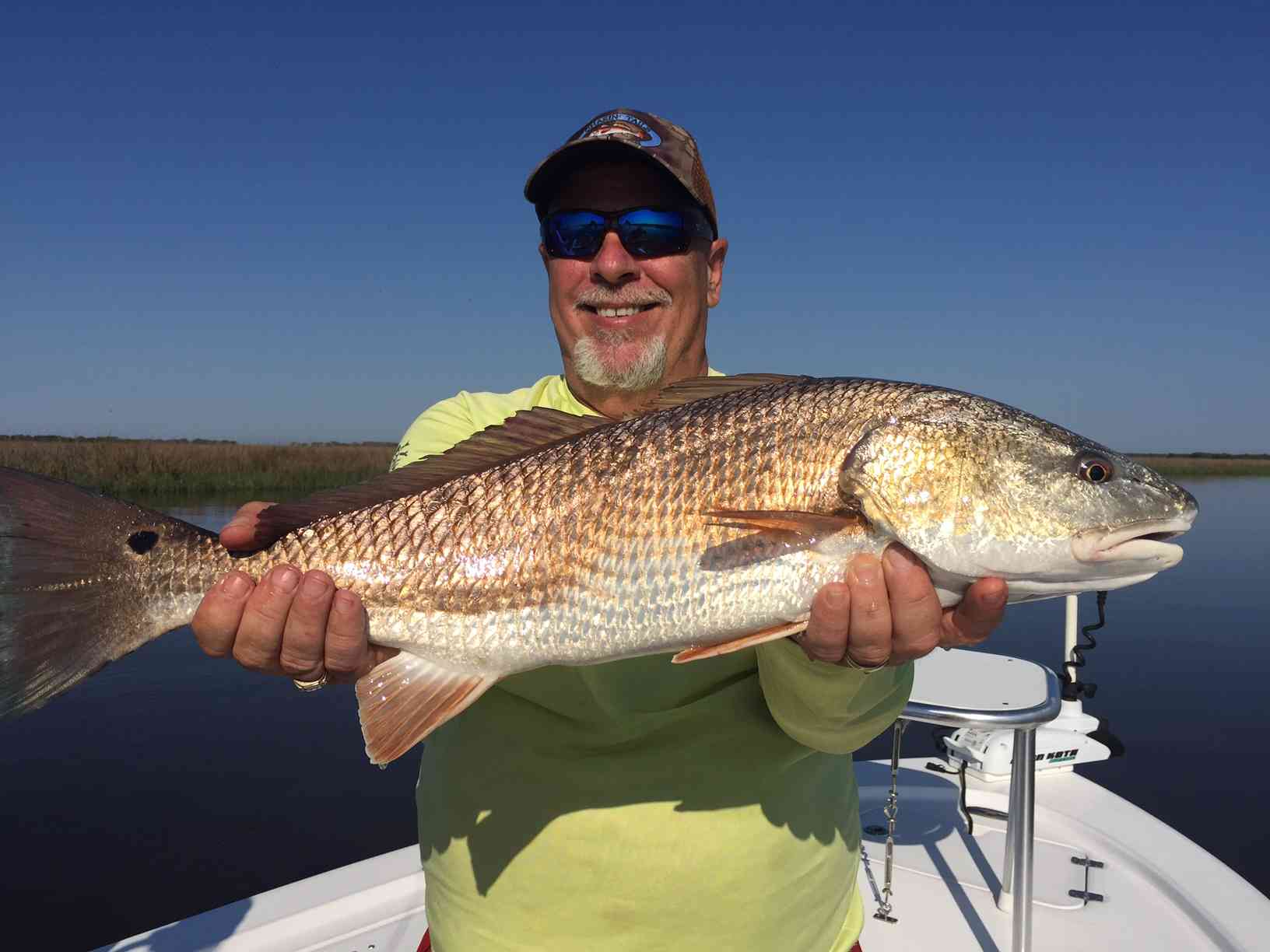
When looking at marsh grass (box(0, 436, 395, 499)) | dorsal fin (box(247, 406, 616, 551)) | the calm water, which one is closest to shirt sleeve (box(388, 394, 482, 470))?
dorsal fin (box(247, 406, 616, 551))

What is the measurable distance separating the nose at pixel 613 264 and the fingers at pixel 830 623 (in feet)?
5.39

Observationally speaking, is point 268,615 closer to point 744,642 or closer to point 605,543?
point 605,543

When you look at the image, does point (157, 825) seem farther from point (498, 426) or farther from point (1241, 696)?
point (1241, 696)

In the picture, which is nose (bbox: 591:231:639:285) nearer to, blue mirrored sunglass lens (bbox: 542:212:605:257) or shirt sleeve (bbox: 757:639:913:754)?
blue mirrored sunglass lens (bbox: 542:212:605:257)

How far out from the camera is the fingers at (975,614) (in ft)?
8.05

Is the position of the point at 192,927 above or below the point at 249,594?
below

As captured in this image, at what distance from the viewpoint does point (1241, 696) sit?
15438mm

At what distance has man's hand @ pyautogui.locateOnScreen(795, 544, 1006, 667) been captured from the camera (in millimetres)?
2396

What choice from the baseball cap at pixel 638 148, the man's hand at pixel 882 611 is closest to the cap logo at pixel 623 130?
the baseball cap at pixel 638 148

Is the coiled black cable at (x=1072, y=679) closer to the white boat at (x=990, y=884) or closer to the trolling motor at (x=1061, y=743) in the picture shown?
the trolling motor at (x=1061, y=743)

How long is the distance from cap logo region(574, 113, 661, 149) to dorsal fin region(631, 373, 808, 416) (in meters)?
1.10

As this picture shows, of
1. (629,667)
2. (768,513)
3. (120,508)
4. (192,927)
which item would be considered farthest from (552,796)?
(192,927)

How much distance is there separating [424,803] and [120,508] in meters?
1.41

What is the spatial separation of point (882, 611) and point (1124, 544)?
31.7 inches
